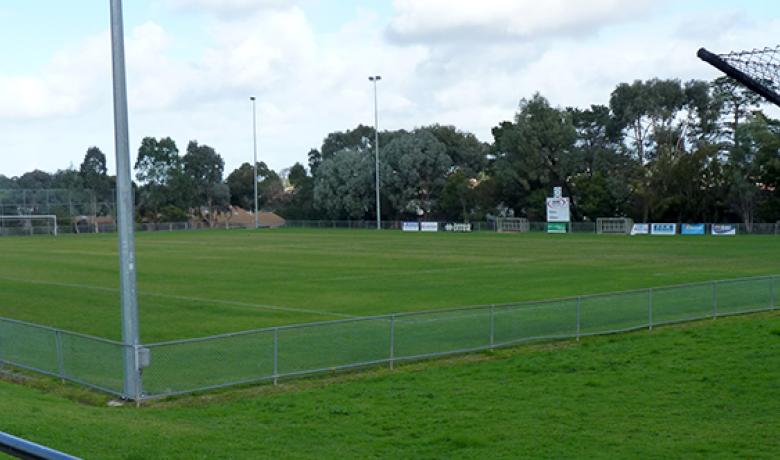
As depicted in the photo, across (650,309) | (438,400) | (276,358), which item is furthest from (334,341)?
(650,309)

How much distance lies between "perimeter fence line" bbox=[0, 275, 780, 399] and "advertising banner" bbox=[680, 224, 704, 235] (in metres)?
69.9

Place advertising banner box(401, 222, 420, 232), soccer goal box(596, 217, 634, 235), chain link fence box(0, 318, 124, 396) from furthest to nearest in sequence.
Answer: advertising banner box(401, 222, 420, 232)
soccer goal box(596, 217, 634, 235)
chain link fence box(0, 318, 124, 396)

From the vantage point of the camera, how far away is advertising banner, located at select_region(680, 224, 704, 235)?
309ft

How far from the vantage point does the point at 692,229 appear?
94625 millimetres

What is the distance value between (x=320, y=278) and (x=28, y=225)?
95.7 m

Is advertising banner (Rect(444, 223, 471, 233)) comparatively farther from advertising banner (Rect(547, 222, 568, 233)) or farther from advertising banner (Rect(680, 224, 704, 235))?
advertising banner (Rect(680, 224, 704, 235))

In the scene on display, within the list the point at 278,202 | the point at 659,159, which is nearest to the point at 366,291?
the point at 659,159

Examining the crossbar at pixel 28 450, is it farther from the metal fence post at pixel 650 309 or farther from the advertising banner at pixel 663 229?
the advertising banner at pixel 663 229

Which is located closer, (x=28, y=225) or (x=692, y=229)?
(x=692, y=229)

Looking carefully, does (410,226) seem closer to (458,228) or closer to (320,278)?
(458,228)

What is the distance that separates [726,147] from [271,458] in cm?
10219

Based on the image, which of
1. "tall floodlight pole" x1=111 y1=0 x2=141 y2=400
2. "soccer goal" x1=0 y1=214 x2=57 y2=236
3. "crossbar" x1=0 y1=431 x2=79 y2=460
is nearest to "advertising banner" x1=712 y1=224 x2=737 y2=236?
"tall floodlight pole" x1=111 y1=0 x2=141 y2=400

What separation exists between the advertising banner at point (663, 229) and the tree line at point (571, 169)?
11.9 ft

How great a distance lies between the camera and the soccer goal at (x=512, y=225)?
360 ft
